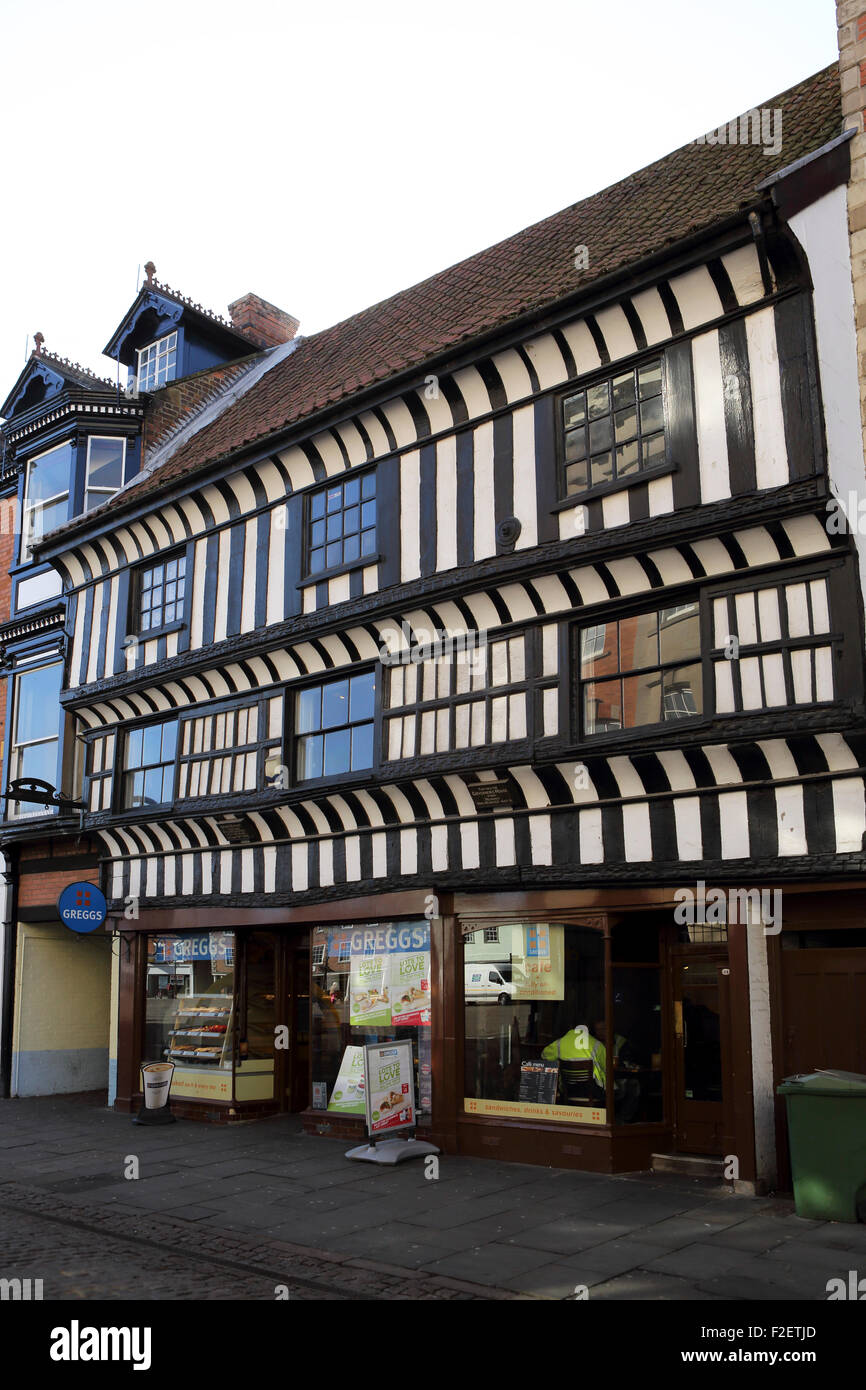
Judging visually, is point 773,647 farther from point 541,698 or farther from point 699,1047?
point 699,1047

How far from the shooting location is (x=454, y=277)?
17047 millimetres

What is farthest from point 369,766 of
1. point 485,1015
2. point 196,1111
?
point 196,1111

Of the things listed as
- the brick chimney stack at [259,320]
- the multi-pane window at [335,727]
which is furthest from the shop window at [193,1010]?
the brick chimney stack at [259,320]

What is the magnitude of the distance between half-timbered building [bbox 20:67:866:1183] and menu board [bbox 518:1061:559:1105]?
5 centimetres

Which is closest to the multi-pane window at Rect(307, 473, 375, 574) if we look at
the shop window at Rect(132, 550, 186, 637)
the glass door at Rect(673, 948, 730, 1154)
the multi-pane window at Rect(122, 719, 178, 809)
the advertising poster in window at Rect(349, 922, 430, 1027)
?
the shop window at Rect(132, 550, 186, 637)

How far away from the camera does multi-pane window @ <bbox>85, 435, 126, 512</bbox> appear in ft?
65.3

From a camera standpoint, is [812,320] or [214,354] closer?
[812,320]

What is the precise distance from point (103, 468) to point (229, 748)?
7128 millimetres

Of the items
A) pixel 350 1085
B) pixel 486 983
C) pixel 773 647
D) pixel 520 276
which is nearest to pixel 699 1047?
pixel 486 983

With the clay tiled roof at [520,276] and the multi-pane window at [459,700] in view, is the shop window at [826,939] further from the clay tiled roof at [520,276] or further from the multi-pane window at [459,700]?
the clay tiled roof at [520,276]

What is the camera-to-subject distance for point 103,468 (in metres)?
20.1

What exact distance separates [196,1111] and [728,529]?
10894mm

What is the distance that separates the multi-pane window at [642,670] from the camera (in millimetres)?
10820
